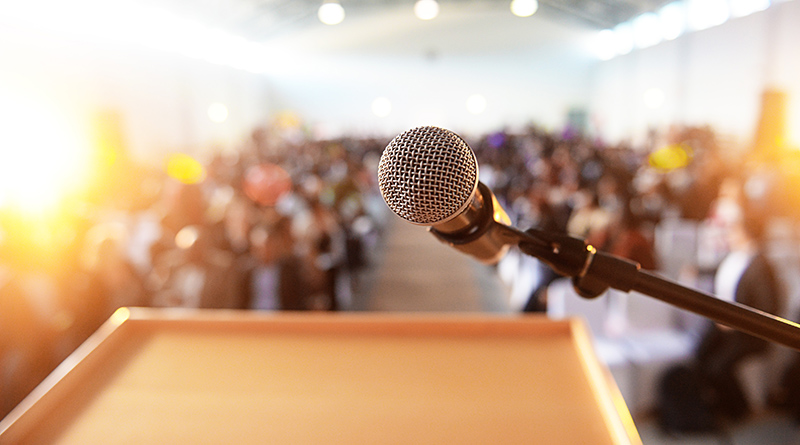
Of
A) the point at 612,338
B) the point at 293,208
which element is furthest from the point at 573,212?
the point at 293,208

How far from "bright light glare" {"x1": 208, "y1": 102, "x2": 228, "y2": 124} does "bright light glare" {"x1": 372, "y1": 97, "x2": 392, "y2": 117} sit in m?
6.24

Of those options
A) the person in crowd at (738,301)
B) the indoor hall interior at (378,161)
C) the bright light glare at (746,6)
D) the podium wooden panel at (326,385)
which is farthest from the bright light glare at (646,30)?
the podium wooden panel at (326,385)

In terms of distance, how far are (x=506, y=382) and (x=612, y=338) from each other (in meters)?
2.89

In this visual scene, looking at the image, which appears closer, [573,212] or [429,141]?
[429,141]

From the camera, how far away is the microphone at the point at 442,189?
1.83 feet

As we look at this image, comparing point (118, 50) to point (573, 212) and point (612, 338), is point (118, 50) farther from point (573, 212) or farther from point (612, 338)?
point (612, 338)

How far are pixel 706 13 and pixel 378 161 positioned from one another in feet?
40.2

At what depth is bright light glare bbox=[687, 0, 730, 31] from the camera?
10.2 meters

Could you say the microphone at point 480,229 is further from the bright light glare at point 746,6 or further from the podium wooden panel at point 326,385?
the bright light glare at point 746,6

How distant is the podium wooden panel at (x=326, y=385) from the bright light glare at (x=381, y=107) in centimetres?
1970

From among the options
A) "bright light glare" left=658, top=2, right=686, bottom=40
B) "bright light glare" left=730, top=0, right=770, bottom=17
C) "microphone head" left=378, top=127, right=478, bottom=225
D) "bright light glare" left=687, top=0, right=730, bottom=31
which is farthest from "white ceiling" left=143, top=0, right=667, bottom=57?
"microphone head" left=378, top=127, right=478, bottom=225

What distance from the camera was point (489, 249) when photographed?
63 cm

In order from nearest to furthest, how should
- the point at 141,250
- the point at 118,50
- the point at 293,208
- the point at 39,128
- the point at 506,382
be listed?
1. the point at 506,382
2. the point at 141,250
3. the point at 293,208
4. the point at 39,128
5. the point at 118,50

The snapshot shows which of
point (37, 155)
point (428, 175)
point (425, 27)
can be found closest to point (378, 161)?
point (428, 175)
